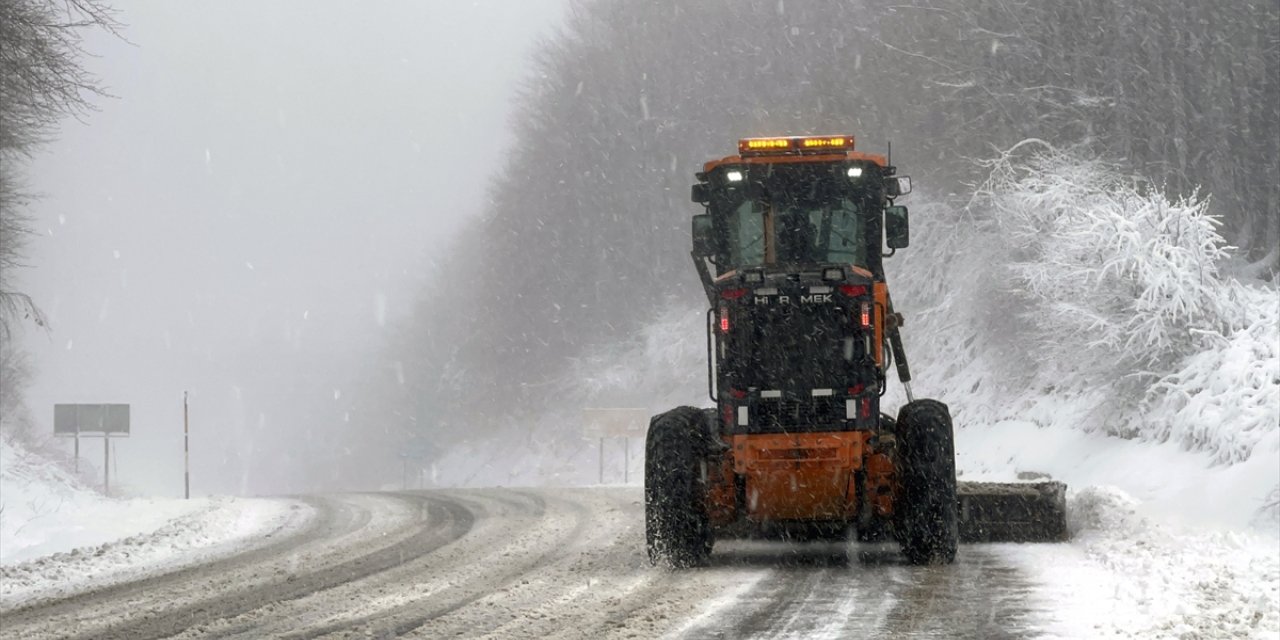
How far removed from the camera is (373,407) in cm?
9050

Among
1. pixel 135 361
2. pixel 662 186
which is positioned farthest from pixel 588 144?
pixel 135 361

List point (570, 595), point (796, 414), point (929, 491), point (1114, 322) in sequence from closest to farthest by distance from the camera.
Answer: point (570, 595)
point (929, 491)
point (796, 414)
point (1114, 322)

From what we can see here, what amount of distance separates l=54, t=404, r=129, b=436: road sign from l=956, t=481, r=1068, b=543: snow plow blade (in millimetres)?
35019

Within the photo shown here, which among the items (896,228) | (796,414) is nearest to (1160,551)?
(796,414)

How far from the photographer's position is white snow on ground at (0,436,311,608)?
1251cm

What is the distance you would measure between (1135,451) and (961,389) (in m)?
12.5

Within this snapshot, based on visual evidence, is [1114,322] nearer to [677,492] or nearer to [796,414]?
[796,414]

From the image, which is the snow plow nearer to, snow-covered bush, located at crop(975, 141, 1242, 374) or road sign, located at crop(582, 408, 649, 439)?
snow-covered bush, located at crop(975, 141, 1242, 374)

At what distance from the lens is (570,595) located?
9773 mm

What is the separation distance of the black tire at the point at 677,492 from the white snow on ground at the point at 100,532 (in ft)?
15.5

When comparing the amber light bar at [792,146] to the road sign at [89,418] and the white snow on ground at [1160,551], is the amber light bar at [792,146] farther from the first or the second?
the road sign at [89,418]

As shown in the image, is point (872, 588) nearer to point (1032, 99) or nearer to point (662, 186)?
point (1032, 99)

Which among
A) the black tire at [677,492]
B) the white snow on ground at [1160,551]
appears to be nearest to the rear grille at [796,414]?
the black tire at [677,492]

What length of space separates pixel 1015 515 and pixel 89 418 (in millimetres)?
36900
